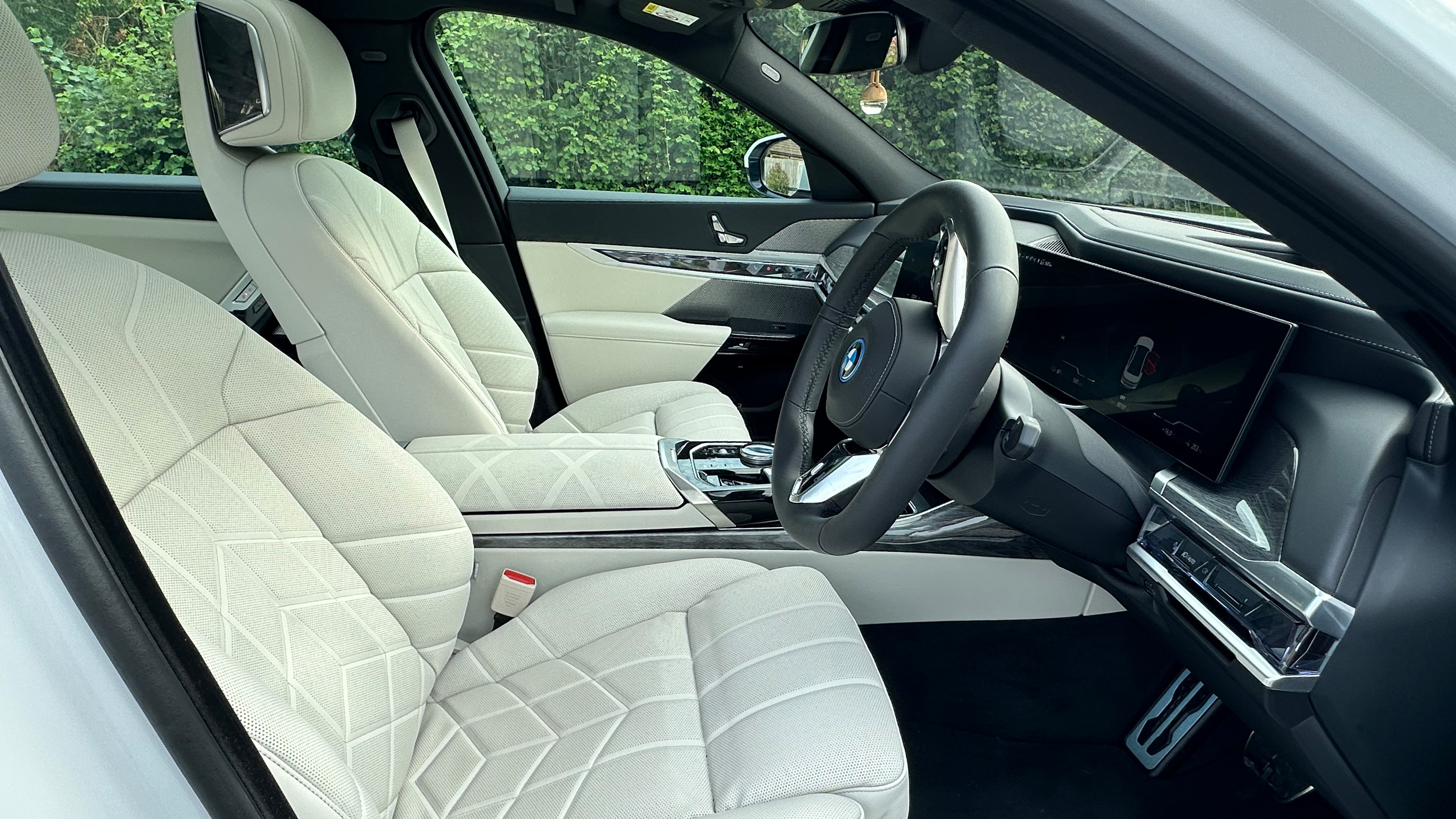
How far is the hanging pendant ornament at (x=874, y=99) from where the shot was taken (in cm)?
236

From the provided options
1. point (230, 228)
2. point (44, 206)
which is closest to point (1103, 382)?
point (230, 228)

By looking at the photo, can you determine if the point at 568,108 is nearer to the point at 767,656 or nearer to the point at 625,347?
the point at 625,347

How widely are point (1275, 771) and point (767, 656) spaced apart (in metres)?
0.76

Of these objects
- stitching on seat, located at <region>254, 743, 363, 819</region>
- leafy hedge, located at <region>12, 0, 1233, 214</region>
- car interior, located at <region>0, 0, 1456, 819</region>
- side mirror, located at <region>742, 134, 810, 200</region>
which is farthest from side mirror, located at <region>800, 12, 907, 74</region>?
stitching on seat, located at <region>254, 743, 363, 819</region>

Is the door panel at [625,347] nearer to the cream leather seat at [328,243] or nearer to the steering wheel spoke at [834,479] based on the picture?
the cream leather seat at [328,243]

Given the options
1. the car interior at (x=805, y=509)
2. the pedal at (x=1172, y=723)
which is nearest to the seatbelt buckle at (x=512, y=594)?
the car interior at (x=805, y=509)

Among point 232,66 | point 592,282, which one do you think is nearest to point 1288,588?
point 232,66

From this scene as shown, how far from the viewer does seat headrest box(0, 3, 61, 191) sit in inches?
30.4

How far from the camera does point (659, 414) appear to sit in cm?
224

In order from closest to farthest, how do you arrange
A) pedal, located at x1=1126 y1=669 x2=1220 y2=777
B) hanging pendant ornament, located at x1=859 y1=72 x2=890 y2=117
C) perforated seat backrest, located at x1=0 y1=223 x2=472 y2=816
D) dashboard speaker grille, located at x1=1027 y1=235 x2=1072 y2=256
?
1. perforated seat backrest, located at x1=0 y1=223 x2=472 y2=816
2. pedal, located at x1=1126 y1=669 x2=1220 y2=777
3. dashboard speaker grille, located at x1=1027 y1=235 x2=1072 y2=256
4. hanging pendant ornament, located at x1=859 y1=72 x2=890 y2=117

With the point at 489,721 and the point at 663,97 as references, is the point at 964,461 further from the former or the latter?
the point at 663,97

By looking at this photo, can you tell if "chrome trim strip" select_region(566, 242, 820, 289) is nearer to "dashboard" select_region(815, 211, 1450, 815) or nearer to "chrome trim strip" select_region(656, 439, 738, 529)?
"chrome trim strip" select_region(656, 439, 738, 529)

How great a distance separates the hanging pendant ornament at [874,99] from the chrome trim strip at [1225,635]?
1528mm

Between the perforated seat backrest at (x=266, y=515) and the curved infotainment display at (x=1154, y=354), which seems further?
the curved infotainment display at (x=1154, y=354)
